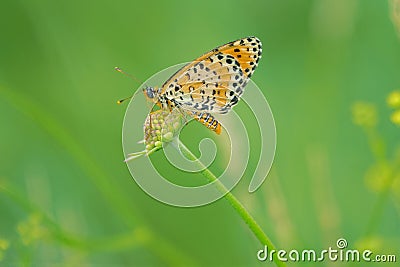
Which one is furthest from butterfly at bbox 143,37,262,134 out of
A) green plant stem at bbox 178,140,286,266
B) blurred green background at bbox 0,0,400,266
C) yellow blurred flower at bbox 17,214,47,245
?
blurred green background at bbox 0,0,400,266

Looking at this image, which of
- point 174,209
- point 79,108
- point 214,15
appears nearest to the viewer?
point 174,209

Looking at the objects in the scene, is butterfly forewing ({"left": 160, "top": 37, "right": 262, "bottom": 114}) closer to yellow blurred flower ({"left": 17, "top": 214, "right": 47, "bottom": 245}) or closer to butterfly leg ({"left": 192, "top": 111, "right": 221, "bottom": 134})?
butterfly leg ({"left": 192, "top": 111, "right": 221, "bottom": 134})

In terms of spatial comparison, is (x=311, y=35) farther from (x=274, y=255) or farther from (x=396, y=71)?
(x=274, y=255)

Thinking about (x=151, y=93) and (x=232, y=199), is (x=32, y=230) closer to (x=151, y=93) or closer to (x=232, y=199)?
(x=151, y=93)

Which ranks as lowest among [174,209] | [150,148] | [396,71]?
[174,209]

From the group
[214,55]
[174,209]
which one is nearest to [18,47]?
[174,209]

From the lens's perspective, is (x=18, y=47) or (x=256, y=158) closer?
(x=256, y=158)

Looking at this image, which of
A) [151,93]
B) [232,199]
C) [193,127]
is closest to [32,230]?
[151,93]

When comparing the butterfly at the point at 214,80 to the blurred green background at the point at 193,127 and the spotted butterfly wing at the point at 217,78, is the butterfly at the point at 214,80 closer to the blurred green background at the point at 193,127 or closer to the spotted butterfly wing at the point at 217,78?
the spotted butterfly wing at the point at 217,78

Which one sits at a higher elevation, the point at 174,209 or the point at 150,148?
the point at 150,148
